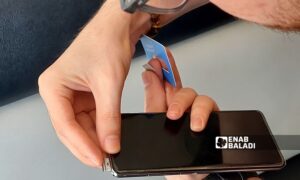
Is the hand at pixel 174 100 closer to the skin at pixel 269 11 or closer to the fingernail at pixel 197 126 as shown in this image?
the fingernail at pixel 197 126

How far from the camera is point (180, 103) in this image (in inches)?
23.2

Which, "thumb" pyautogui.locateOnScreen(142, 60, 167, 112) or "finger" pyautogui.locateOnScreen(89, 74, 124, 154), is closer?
"finger" pyautogui.locateOnScreen(89, 74, 124, 154)

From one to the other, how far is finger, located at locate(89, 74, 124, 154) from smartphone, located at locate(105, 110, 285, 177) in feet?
0.06

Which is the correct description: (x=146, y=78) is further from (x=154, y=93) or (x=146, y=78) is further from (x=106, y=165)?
(x=106, y=165)

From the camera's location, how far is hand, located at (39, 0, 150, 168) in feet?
1.73

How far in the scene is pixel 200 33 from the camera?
2.63 feet

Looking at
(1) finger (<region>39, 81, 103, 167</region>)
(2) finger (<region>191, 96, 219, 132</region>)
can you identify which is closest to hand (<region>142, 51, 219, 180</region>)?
(2) finger (<region>191, 96, 219, 132</region>)

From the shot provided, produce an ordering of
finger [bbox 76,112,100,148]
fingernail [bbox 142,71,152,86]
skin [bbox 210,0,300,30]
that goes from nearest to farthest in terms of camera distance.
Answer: skin [bbox 210,0,300,30]
finger [bbox 76,112,100,148]
fingernail [bbox 142,71,152,86]

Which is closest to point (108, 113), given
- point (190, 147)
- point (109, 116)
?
point (109, 116)

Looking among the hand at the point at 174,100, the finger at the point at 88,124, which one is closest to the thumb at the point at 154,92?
the hand at the point at 174,100

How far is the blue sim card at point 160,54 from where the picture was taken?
59 cm

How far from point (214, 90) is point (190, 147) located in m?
0.28

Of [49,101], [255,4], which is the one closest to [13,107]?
[49,101]

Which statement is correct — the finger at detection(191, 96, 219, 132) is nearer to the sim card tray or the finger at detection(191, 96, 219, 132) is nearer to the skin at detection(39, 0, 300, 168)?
the skin at detection(39, 0, 300, 168)
